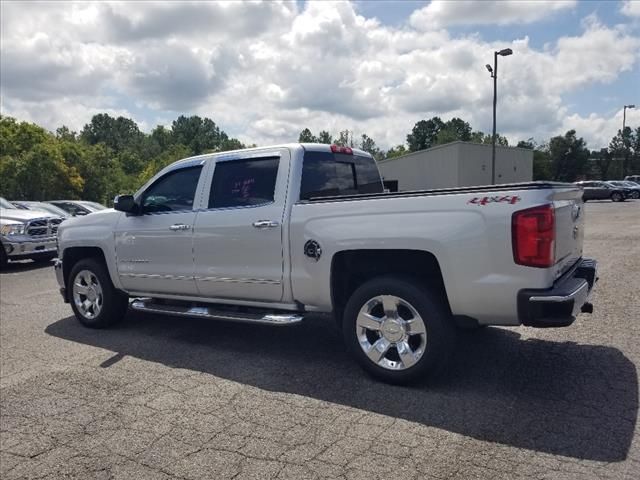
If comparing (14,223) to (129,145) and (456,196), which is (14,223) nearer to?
(456,196)

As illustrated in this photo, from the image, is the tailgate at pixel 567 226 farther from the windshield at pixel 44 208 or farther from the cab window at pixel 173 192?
the windshield at pixel 44 208

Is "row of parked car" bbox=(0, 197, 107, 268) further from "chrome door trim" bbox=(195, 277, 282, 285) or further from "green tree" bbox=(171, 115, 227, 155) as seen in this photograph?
"green tree" bbox=(171, 115, 227, 155)

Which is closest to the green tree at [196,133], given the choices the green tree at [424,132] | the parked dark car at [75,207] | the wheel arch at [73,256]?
the green tree at [424,132]

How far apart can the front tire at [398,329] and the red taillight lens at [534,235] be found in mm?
774

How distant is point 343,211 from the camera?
4340 mm

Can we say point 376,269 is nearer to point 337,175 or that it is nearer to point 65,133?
point 337,175

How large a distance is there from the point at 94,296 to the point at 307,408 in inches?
144

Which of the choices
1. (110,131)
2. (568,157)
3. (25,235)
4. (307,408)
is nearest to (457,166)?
(25,235)

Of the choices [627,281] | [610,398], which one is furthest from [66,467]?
[627,281]

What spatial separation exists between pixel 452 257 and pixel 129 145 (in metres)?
120

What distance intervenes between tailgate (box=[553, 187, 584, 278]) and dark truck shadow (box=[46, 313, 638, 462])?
2.94 feet

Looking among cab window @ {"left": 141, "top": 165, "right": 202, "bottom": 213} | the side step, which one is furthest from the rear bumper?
cab window @ {"left": 141, "top": 165, "right": 202, "bottom": 213}

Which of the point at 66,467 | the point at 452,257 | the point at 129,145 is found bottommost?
the point at 66,467

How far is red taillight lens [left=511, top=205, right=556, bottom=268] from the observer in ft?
11.6
